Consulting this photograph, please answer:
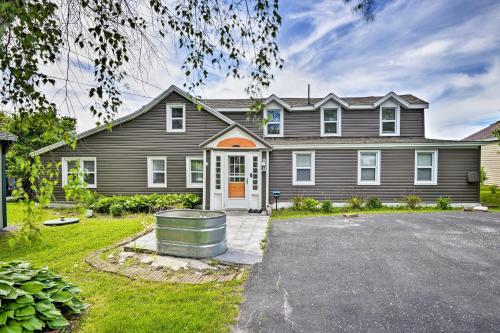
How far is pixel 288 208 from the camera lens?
13680 mm

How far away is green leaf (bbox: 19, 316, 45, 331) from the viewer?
287cm

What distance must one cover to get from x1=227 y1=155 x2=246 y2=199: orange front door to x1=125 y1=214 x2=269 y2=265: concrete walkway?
6.91 feet

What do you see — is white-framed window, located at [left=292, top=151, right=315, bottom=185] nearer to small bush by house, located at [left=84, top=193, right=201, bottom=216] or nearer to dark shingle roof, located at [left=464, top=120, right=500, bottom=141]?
small bush by house, located at [left=84, top=193, right=201, bottom=216]

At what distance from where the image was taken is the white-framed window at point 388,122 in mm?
15156

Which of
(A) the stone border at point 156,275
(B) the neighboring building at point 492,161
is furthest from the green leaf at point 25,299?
(B) the neighboring building at point 492,161

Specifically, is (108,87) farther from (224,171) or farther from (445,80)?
(445,80)

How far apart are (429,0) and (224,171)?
1000cm

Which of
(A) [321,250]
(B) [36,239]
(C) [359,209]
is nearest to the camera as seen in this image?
(B) [36,239]

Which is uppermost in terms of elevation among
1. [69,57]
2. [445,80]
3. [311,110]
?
[445,80]

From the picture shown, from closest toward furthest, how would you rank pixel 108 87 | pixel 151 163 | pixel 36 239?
pixel 36 239 < pixel 108 87 < pixel 151 163

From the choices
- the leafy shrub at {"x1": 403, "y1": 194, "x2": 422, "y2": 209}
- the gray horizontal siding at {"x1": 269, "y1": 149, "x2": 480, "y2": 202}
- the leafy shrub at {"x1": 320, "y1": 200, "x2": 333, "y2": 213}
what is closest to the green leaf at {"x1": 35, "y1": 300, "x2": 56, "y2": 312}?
the leafy shrub at {"x1": 320, "y1": 200, "x2": 333, "y2": 213}

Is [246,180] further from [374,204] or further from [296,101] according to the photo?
[296,101]

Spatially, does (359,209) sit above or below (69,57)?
below

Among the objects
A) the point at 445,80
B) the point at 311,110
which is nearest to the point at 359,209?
the point at 311,110
